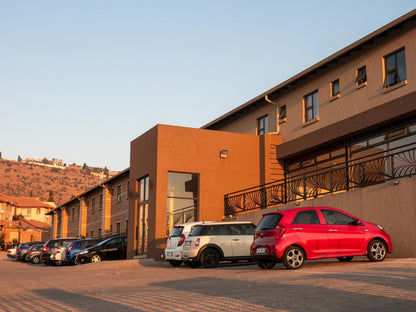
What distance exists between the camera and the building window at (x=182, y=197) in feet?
79.2

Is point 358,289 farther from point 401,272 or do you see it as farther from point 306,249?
point 306,249

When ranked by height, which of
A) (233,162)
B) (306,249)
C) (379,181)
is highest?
(233,162)

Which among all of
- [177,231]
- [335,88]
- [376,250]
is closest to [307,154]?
[335,88]

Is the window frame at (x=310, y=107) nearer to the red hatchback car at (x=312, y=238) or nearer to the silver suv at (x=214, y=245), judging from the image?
the silver suv at (x=214, y=245)

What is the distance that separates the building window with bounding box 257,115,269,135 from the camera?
27.9 metres

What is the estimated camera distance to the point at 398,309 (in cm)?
727

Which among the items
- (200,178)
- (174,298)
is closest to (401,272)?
(174,298)

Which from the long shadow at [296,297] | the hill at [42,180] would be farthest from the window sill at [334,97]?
the hill at [42,180]

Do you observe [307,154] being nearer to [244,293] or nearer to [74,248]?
[74,248]

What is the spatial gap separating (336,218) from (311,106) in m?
10.8

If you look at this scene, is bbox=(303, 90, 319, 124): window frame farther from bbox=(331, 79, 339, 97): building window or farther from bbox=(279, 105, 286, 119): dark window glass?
bbox=(279, 105, 286, 119): dark window glass

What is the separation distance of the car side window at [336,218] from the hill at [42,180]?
128547 mm

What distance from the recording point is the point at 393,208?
1633 centimetres

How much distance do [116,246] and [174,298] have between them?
1883 cm
